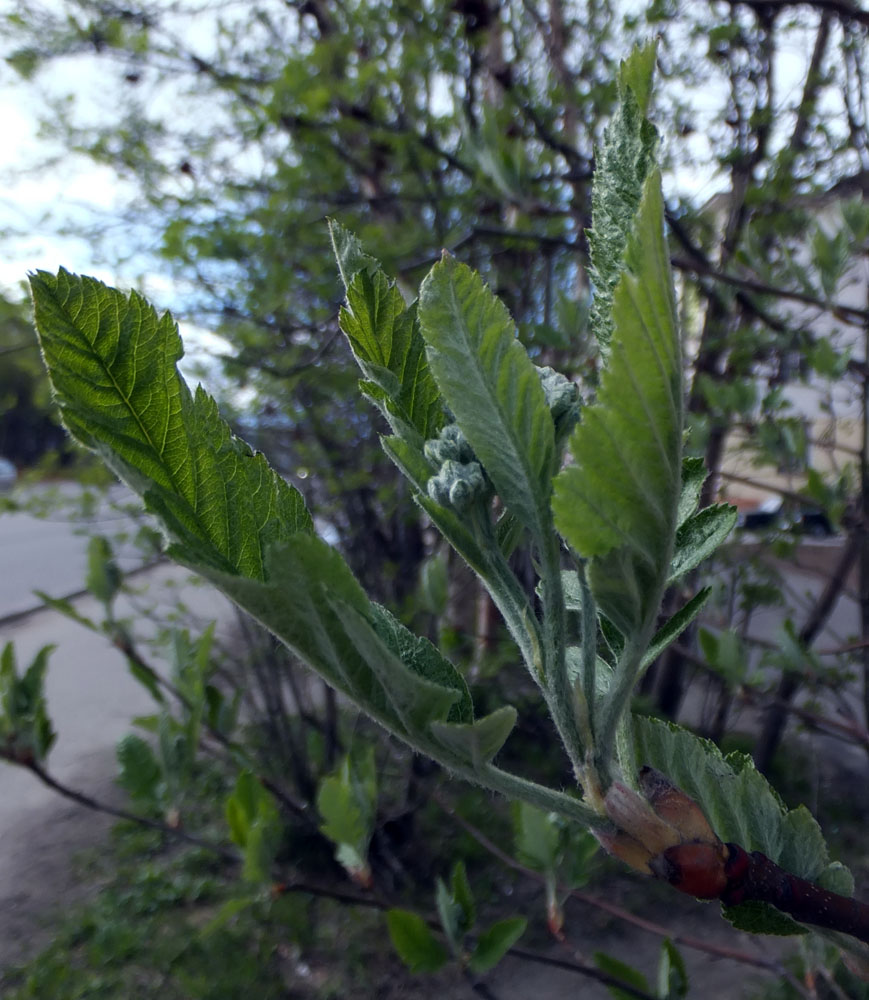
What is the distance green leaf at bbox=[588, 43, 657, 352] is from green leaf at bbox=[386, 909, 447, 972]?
1.14 metres

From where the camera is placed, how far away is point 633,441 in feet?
1.32

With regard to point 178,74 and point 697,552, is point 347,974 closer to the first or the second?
point 697,552

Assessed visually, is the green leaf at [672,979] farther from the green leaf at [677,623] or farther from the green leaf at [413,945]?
the green leaf at [677,623]

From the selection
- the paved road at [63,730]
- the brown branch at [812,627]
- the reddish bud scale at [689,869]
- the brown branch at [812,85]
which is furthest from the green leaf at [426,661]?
the brown branch at [812,85]

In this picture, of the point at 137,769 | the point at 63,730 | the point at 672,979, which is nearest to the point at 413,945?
the point at 672,979

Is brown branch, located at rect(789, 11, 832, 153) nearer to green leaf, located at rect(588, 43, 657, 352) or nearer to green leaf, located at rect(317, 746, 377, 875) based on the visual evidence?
green leaf, located at rect(317, 746, 377, 875)

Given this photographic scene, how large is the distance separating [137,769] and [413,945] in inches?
32.3

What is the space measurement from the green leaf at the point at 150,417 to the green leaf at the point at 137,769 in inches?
59.7

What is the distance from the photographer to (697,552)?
522 millimetres

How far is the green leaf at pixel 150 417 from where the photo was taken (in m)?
0.47

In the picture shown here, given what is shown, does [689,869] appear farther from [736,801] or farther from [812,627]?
[812,627]

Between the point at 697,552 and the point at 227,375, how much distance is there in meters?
4.32

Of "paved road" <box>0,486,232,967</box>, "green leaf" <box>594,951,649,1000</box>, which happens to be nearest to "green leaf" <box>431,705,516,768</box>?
"green leaf" <box>594,951,649,1000</box>

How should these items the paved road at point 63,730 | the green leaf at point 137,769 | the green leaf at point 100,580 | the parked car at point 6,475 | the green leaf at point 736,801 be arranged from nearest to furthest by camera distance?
the green leaf at point 736,801 < the green leaf at point 137,769 < the green leaf at point 100,580 < the paved road at point 63,730 < the parked car at point 6,475
